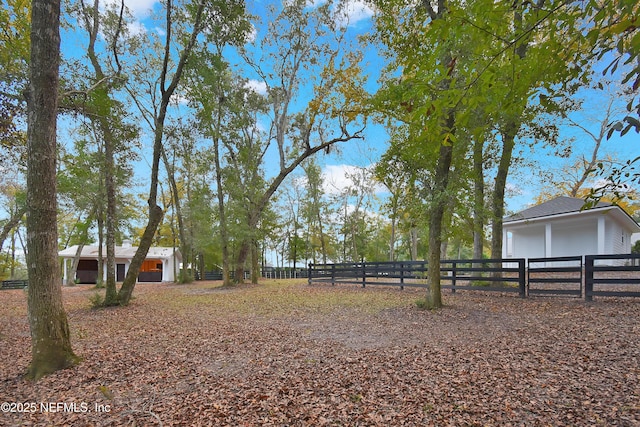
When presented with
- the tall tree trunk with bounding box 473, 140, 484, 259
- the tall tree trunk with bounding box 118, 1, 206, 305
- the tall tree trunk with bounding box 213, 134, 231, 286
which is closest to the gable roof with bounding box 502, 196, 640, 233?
the tall tree trunk with bounding box 473, 140, 484, 259

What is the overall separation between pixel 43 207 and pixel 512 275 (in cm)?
1421

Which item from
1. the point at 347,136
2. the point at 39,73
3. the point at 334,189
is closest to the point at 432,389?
the point at 39,73

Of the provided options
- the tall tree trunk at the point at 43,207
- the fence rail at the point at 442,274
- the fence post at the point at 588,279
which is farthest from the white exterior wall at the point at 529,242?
the tall tree trunk at the point at 43,207

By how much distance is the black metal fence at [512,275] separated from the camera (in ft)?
23.5

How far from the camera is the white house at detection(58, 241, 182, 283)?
24.0m

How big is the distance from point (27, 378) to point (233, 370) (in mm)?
2339

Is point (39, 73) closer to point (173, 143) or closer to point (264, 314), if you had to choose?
point (264, 314)

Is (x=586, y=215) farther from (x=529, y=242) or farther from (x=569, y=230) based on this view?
(x=529, y=242)

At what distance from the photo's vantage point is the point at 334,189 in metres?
30.0

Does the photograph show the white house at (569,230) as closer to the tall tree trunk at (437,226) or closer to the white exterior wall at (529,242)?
the white exterior wall at (529,242)

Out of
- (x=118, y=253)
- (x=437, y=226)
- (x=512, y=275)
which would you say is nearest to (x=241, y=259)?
(x=437, y=226)

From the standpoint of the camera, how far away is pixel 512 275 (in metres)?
12.9

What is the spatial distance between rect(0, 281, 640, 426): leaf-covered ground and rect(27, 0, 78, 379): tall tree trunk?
0.35 m

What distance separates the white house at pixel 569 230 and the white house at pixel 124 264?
23.0 meters
